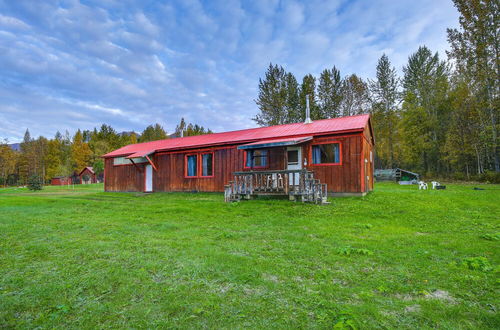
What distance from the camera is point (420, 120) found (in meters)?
29.0

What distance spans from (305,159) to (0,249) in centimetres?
1070

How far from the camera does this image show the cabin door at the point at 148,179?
18.0 metres

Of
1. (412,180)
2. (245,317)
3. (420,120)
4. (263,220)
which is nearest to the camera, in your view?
(245,317)

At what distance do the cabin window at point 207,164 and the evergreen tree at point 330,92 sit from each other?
23.3 meters

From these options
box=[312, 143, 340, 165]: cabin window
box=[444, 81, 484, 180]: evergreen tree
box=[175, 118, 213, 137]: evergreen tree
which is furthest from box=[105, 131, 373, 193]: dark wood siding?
box=[175, 118, 213, 137]: evergreen tree

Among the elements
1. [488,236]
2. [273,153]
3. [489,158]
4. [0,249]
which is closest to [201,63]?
[273,153]

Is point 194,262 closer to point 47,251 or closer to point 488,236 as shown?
point 47,251

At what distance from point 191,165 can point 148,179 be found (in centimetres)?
430

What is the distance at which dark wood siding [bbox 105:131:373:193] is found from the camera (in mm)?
11211

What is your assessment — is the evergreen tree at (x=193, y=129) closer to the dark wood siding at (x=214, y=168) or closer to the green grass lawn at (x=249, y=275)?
the dark wood siding at (x=214, y=168)

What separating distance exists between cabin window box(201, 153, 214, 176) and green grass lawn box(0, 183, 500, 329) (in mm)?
8854

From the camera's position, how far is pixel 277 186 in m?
10.4

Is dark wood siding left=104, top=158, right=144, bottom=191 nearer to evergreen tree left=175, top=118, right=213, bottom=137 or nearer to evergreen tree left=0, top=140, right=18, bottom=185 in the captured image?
evergreen tree left=0, top=140, right=18, bottom=185

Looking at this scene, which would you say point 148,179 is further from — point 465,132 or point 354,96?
point 465,132
